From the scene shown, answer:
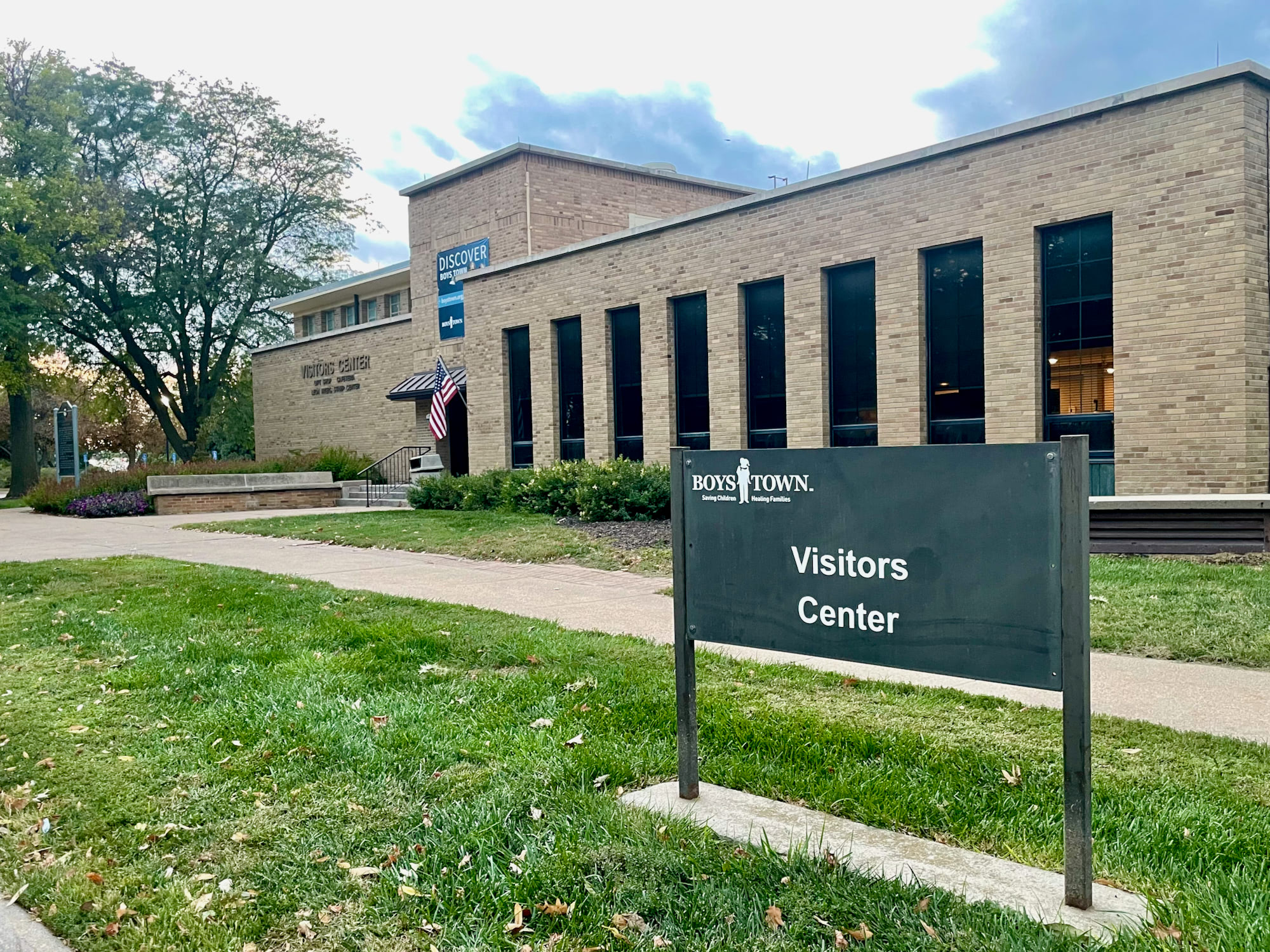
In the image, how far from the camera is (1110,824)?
3.72 m

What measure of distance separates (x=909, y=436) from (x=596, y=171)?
52.4 ft

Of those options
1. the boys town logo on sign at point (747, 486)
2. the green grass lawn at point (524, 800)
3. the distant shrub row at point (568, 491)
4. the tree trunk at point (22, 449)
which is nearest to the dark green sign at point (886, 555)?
the boys town logo on sign at point (747, 486)

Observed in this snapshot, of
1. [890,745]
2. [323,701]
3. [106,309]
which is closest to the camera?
[890,745]

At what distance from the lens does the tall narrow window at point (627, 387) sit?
21.8m

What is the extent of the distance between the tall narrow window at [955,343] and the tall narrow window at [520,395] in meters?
11.0

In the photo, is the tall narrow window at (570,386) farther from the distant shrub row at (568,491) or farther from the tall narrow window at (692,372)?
the tall narrow window at (692,372)

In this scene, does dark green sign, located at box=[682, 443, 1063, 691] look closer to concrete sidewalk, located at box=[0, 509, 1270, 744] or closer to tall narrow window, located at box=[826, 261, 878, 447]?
concrete sidewalk, located at box=[0, 509, 1270, 744]

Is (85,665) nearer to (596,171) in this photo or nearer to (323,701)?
(323,701)

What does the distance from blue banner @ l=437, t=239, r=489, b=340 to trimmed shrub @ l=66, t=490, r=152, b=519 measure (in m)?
9.75

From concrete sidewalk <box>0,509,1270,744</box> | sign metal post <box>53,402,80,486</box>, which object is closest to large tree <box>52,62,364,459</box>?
sign metal post <box>53,402,80,486</box>

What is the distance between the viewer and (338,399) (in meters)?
37.5

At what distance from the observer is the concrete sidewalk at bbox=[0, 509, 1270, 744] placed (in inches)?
219

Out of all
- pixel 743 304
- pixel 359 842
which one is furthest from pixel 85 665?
pixel 743 304

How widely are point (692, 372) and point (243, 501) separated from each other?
14682 millimetres
